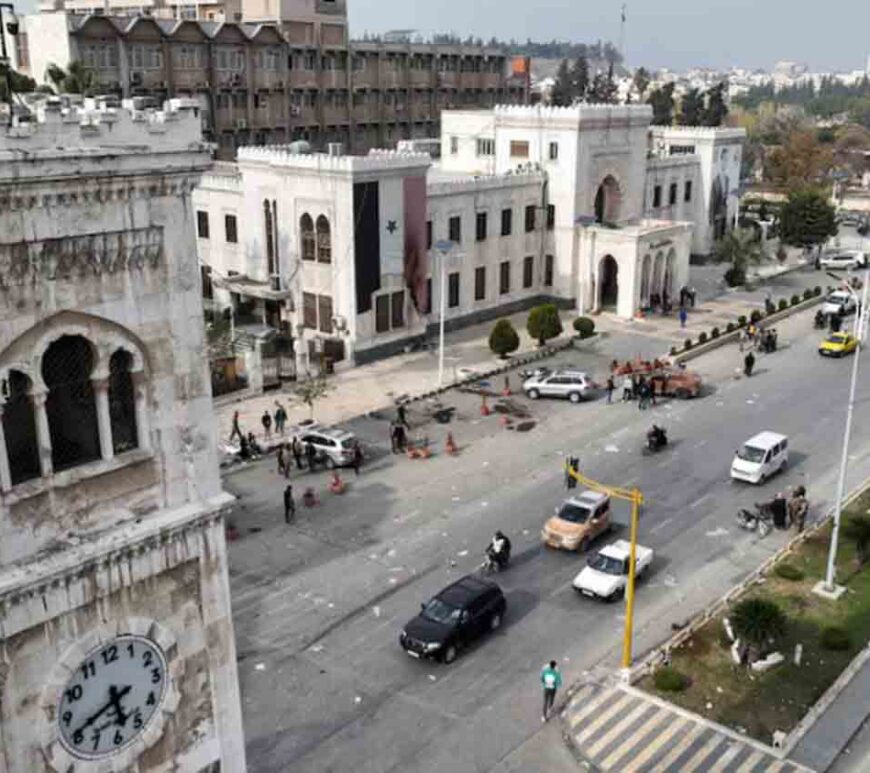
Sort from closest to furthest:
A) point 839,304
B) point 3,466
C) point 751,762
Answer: point 3,466
point 751,762
point 839,304

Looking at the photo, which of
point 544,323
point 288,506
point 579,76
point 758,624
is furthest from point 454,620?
point 579,76

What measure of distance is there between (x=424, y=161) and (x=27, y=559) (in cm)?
4076

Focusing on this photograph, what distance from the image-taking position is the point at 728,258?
229ft

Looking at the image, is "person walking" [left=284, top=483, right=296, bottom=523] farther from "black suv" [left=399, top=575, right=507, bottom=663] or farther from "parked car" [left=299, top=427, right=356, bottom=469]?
"black suv" [left=399, top=575, right=507, bottom=663]

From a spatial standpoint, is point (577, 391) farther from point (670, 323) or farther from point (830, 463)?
point (670, 323)

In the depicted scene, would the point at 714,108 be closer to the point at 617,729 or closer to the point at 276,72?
the point at 276,72

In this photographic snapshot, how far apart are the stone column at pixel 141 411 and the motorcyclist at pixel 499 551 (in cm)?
1699

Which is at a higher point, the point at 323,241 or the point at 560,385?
the point at 323,241

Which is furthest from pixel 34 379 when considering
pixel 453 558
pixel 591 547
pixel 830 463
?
pixel 830 463

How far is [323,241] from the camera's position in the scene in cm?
4919

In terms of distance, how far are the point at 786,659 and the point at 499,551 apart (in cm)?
827

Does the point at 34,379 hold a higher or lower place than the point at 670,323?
higher

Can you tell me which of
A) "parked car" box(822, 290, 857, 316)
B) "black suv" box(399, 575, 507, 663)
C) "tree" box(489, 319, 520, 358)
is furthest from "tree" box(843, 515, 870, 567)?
"parked car" box(822, 290, 857, 316)

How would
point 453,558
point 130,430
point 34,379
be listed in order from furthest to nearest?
point 453,558 → point 130,430 → point 34,379
